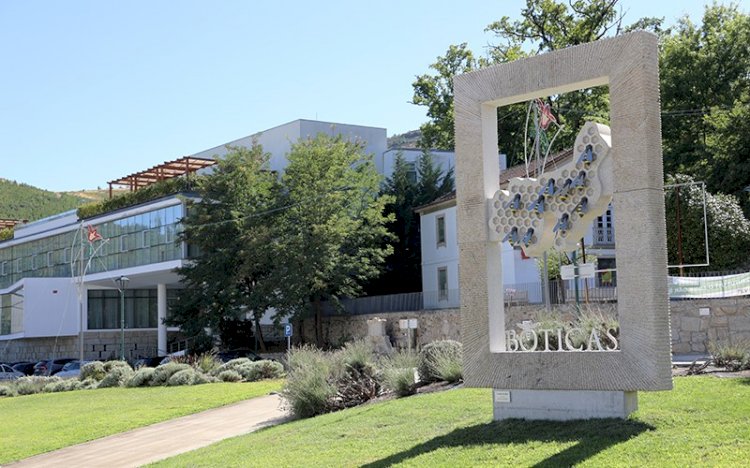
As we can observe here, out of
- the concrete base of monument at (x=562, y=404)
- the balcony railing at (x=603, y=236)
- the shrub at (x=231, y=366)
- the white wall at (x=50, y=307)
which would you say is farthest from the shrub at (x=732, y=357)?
the white wall at (x=50, y=307)

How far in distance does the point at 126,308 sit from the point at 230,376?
2816 cm

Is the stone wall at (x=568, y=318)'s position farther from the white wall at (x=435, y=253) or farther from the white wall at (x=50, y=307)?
the white wall at (x=50, y=307)

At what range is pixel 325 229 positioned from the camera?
4362cm

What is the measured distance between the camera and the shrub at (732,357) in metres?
16.1

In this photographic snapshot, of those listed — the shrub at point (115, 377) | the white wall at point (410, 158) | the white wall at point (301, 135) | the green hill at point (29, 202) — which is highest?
the green hill at point (29, 202)

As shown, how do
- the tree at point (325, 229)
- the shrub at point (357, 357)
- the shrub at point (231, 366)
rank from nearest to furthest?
the shrub at point (357, 357) → the shrub at point (231, 366) → the tree at point (325, 229)

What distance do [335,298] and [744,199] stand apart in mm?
19754

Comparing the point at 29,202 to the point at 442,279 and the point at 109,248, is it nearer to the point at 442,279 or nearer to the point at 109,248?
the point at 109,248

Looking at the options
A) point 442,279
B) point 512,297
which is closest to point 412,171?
point 442,279

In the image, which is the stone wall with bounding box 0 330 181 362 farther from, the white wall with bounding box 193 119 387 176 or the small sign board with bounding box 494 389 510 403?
the small sign board with bounding box 494 389 510 403

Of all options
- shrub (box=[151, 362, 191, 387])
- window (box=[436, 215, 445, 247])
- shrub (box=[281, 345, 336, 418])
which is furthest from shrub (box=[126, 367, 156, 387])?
window (box=[436, 215, 445, 247])

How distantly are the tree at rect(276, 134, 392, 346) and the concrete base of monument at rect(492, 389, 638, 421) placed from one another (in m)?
29.9

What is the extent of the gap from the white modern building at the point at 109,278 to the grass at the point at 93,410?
20.5 m

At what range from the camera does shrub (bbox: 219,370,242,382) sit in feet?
101
